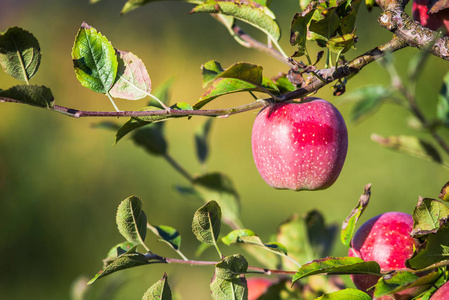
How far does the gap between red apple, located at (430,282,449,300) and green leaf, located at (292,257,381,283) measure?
6 cm

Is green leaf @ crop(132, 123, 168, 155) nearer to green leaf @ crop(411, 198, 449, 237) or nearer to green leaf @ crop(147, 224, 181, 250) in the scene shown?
green leaf @ crop(147, 224, 181, 250)

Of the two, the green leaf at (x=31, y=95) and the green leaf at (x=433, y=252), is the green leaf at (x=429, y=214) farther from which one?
the green leaf at (x=31, y=95)

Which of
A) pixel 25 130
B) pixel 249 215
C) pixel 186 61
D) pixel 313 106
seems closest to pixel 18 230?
pixel 25 130

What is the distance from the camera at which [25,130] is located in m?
2.96

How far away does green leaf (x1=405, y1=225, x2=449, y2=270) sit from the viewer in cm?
47

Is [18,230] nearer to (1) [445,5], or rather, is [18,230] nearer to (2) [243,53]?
(2) [243,53]

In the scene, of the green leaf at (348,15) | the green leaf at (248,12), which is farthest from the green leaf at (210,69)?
the green leaf at (348,15)

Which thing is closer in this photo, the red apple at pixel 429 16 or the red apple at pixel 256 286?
the red apple at pixel 429 16

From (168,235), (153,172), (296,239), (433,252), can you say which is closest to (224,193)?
(296,239)

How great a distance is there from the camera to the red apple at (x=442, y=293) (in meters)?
0.45

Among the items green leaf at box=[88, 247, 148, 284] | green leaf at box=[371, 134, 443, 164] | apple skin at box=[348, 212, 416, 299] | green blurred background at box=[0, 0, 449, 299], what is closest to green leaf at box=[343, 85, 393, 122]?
green leaf at box=[371, 134, 443, 164]

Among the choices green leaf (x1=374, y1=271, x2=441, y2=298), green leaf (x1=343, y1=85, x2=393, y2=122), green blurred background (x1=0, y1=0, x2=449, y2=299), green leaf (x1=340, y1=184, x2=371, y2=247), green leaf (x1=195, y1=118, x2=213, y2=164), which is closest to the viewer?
green leaf (x1=374, y1=271, x2=441, y2=298)

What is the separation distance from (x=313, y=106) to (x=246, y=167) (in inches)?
85.3

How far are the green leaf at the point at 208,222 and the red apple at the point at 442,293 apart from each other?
232 millimetres
